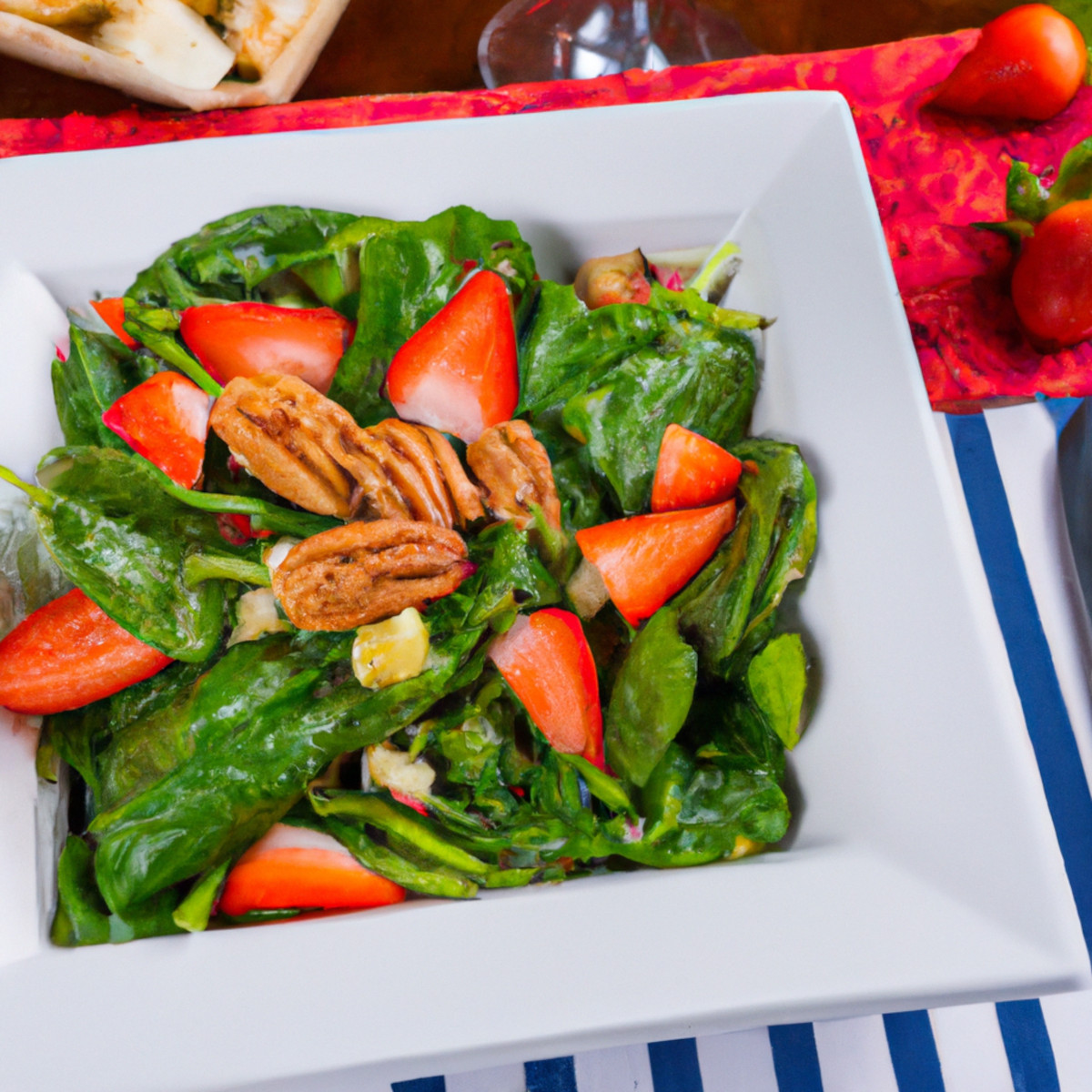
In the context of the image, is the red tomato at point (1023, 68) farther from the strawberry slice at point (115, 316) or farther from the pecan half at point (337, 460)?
the strawberry slice at point (115, 316)

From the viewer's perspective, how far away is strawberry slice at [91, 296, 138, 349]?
697 millimetres

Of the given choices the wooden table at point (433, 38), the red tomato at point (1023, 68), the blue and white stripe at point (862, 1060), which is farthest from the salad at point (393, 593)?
the red tomato at point (1023, 68)

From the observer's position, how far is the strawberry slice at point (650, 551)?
619 mm

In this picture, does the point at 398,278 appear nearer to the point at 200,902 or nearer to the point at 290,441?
the point at 290,441

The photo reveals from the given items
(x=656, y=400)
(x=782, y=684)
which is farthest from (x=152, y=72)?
(x=782, y=684)

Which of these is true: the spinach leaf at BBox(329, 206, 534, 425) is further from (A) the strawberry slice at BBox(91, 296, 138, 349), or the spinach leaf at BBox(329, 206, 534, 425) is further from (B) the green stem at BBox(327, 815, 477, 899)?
(B) the green stem at BBox(327, 815, 477, 899)

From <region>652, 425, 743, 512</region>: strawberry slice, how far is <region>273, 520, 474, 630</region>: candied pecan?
0.17 m

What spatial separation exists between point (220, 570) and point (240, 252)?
0.28 m

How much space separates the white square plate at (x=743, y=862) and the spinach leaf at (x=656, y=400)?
0.04 m

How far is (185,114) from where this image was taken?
907 millimetres

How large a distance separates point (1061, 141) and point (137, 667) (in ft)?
3.54

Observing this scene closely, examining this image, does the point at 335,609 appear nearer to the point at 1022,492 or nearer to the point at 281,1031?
the point at 281,1031

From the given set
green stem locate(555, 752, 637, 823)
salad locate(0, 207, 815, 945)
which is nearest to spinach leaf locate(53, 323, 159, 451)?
salad locate(0, 207, 815, 945)

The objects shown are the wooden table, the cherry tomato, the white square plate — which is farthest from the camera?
the wooden table
